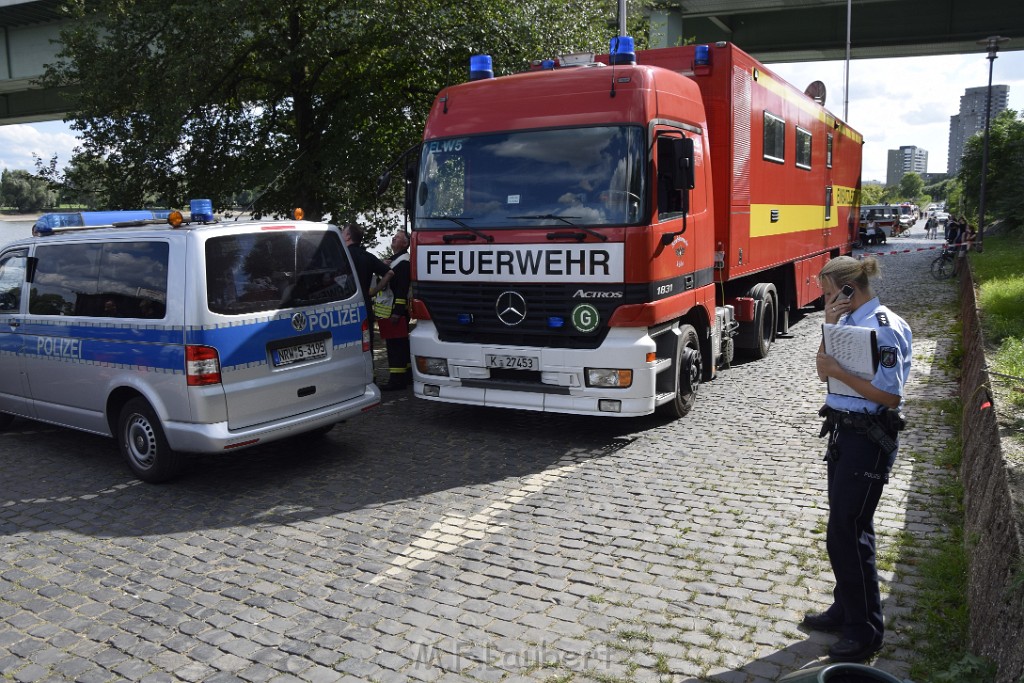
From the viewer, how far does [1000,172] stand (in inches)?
1447

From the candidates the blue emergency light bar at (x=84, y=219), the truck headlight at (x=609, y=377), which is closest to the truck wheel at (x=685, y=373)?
the truck headlight at (x=609, y=377)

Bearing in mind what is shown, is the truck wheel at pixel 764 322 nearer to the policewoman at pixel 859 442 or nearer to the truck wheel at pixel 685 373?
the truck wheel at pixel 685 373

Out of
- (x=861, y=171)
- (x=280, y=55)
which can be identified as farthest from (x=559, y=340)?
(x=861, y=171)

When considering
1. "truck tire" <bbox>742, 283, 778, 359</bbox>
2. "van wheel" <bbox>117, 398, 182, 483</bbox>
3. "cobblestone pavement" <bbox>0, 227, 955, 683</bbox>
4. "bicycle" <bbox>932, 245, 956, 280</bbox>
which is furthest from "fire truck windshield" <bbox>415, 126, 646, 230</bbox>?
"bicycle" <bbox>932, 245, 956, 280</bbox>

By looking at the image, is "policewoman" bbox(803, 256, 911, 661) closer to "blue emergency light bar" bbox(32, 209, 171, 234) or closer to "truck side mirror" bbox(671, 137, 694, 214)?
"truck side mirror" bbox(671, 137, 694, 214)

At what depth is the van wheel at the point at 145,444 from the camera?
21.5ft

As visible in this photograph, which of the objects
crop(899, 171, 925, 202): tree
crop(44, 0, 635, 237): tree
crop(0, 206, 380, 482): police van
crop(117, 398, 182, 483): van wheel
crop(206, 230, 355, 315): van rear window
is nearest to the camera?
crop(0, 206, 380, 482): police van

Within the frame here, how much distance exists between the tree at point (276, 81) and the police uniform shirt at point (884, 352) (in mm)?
9052

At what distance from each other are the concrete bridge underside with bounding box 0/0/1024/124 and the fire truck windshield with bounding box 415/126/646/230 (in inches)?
535

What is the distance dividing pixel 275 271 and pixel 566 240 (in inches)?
94.3

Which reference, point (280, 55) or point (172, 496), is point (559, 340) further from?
point (280, 55)

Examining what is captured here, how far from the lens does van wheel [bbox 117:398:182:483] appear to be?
654cm

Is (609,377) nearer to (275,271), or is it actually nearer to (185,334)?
(275,271)

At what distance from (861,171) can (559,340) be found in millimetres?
14999
